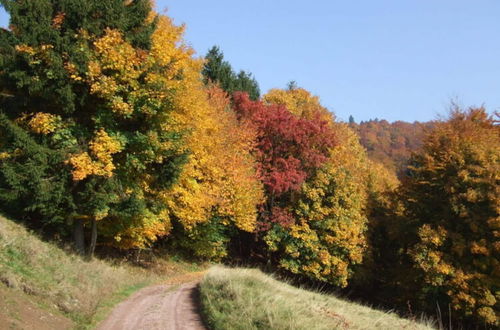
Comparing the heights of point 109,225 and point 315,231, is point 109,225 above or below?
below

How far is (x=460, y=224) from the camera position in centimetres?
2814

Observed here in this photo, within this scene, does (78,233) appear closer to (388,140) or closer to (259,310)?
(259,310)

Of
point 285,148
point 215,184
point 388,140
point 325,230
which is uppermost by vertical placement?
point 388,140

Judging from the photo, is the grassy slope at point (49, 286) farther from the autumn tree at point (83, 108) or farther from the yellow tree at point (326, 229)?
the yellow tree at point (326, 229)

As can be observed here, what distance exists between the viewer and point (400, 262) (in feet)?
111

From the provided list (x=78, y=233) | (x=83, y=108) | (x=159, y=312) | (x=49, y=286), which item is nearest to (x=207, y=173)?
(x=78, y=233)

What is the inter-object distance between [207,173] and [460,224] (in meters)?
15.9

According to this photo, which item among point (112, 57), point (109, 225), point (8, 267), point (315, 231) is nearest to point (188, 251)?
point (315, 231)

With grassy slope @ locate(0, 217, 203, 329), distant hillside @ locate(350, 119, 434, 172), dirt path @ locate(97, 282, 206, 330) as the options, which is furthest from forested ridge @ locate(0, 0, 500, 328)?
distant hillside @ locate(350, 119, 434, 172)

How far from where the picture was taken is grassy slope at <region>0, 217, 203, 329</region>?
9.90 meters

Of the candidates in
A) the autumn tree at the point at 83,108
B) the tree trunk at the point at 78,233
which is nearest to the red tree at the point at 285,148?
the autumn tree at the point at 83,108

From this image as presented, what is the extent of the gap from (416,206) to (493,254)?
5812 mm

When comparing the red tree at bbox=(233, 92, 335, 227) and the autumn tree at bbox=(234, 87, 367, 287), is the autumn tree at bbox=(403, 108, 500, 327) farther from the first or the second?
the red tree at bbox=(233, 92, 335, 227)

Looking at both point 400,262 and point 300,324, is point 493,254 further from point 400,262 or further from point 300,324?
point 300,324
